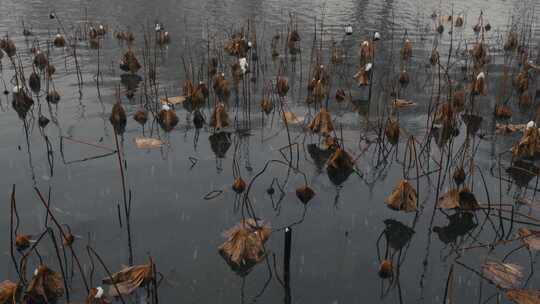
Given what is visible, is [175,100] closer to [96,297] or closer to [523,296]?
[96,297]

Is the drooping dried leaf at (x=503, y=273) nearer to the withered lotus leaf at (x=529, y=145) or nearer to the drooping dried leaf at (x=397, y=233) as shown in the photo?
the drooping dried leaf at (x=397, y=233)

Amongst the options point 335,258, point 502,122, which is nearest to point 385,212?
point 335,258

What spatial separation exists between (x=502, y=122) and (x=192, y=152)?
5.80m

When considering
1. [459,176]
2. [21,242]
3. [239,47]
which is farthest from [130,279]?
[239,47]

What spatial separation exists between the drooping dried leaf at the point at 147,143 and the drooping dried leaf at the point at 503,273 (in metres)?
5.04

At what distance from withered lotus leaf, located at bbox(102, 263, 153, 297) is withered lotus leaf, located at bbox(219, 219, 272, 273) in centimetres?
86

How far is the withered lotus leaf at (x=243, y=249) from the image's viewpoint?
4699 millimetres

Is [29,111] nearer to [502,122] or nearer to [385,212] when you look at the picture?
[385,212]

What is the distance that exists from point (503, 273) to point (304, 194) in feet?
7.69

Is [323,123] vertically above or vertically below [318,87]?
below

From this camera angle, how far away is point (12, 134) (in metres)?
7.84

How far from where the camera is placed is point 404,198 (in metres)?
5.61

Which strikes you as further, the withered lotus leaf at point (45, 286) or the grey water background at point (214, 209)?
the grey water background at point (214, 209)

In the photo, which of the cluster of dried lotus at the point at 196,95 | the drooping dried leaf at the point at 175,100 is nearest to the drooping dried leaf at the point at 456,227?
the cluster of dried lotus at the point at 196,95
